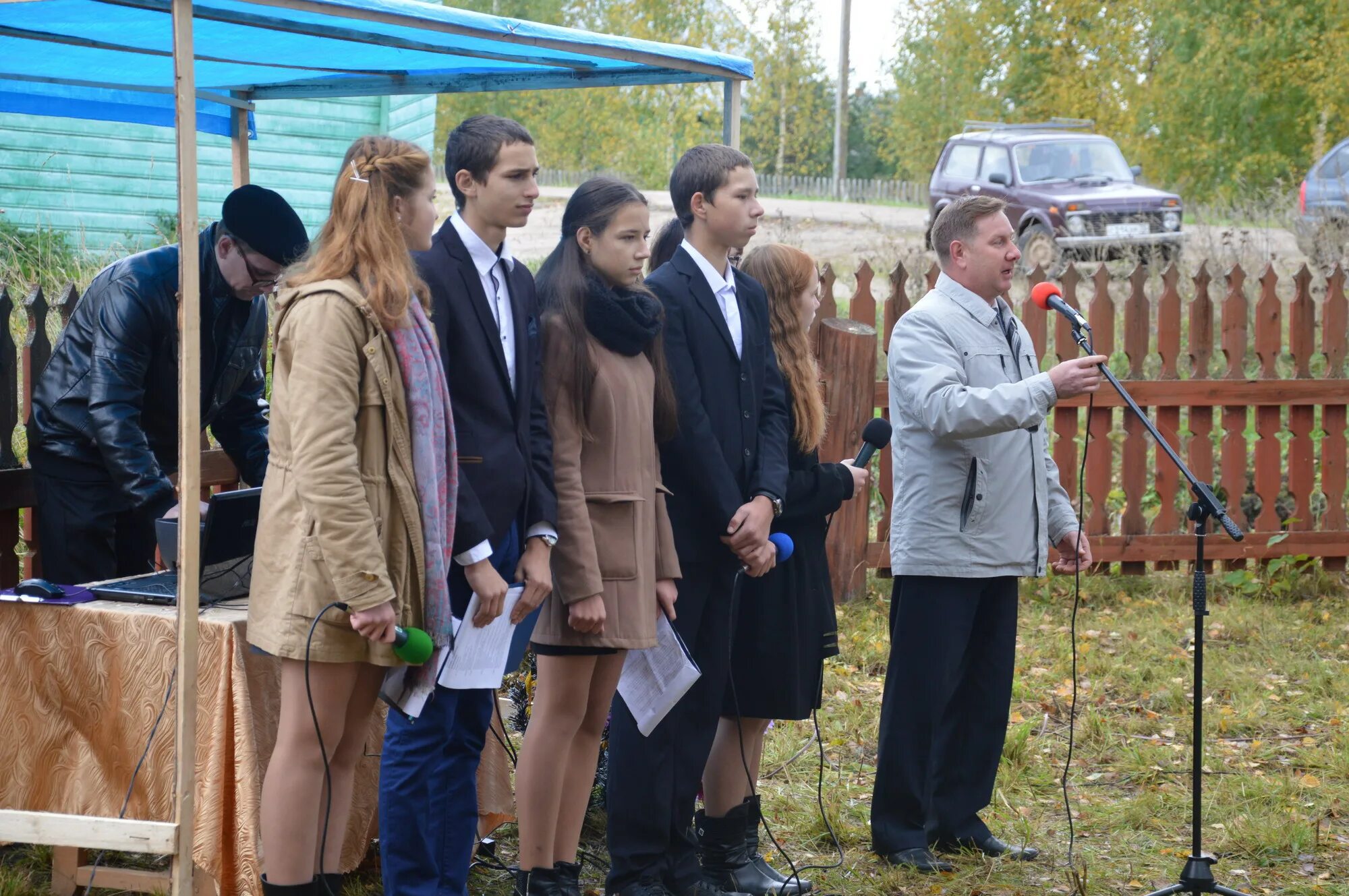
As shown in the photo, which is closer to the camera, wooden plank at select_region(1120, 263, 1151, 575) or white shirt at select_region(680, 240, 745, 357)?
white shirt at select_region(680, 240, 745, 357)

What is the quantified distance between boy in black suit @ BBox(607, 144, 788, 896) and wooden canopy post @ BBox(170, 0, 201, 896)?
43.6 inches

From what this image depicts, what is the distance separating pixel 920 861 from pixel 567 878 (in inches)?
46.3

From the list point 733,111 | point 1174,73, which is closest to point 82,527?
point 733,111

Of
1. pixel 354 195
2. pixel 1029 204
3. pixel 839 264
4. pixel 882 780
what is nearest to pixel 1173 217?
pixel 1029 204

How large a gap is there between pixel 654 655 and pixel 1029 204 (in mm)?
13676

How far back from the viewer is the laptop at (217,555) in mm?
3217

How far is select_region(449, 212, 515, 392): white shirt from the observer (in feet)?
10.2

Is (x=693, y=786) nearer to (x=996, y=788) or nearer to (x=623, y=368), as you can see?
(x=623, y=368)

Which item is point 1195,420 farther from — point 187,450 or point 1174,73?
point 1174,73

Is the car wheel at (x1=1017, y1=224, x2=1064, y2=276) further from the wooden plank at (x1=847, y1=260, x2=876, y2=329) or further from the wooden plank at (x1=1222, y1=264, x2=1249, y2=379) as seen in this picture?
the wooden plank at (x1=847, y1=260, x2=876, y2=329)

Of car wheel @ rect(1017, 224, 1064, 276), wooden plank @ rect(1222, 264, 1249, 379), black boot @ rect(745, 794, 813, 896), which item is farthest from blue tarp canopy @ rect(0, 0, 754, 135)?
car wheel @ rect(1017, 224, 1064, 276)

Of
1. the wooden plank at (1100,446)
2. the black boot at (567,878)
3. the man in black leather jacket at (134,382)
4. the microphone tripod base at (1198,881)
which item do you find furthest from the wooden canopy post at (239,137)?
the wooden plank at (1100,446)

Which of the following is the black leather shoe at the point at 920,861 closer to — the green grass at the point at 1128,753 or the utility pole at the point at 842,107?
the green grass at the point at 1128,753

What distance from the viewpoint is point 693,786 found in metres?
3.62
